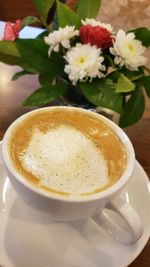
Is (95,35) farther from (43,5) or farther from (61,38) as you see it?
(43,5)

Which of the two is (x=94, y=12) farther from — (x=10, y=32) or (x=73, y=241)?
(x=73, y=241)

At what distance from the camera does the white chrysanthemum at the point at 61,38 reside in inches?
25.3

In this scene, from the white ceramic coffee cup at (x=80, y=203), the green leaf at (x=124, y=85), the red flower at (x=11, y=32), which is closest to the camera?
the white ceramic coffee cup at (x=80, y=203)

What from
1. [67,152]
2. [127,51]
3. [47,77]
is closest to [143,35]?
[127,51]

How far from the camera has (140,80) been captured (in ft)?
2.22

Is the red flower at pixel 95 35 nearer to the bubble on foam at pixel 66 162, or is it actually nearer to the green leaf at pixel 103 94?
the green leaf at pixel 103 94

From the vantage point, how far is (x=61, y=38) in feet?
2.11

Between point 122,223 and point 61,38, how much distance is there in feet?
1.15

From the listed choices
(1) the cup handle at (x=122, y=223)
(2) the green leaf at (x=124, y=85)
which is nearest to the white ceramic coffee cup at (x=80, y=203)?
(1) the cup handle at (x=122, y=223)

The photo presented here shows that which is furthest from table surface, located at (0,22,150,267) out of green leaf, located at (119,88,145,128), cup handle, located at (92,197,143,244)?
cup handle, located at (92,197,143,244)

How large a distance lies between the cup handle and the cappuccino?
0.03m

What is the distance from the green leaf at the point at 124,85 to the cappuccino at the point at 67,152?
9 cm

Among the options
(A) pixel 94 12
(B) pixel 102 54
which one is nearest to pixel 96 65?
(B) pixel 102 54

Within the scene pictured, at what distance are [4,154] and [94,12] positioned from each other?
1.36 ft
